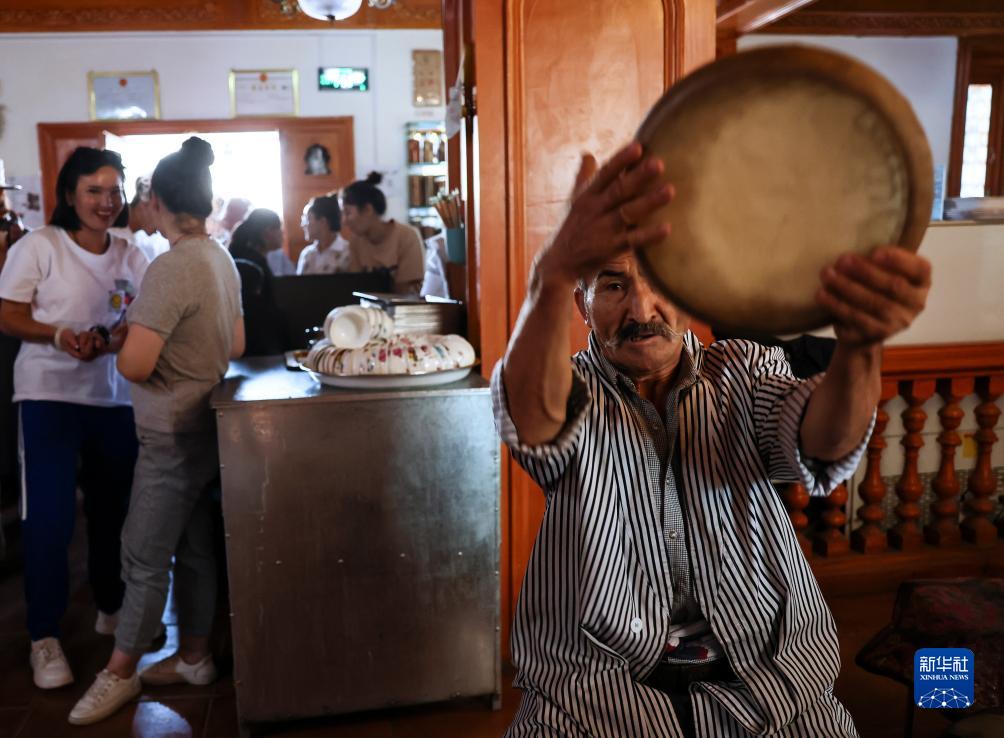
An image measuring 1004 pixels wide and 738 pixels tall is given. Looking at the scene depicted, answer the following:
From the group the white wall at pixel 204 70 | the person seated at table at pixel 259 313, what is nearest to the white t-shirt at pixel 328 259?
the person seated at table at pixel 259 313

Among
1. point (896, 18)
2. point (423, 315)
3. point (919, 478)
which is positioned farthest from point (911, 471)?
point (896, 18)

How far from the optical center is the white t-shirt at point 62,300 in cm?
243

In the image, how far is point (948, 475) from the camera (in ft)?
9.22

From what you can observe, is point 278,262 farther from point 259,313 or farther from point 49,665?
point 49,665

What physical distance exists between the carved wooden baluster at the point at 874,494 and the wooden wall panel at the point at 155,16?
4.94 metres

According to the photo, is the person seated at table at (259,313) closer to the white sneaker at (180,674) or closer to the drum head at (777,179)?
the white sneaker at (180,674)

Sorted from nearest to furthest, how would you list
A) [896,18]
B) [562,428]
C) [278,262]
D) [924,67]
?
1. [562,428]
2. [278,262]
3. [896,18]
4. [924,67]

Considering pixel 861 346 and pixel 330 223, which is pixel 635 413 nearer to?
pixel 861 346

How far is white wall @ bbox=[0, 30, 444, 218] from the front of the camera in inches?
262

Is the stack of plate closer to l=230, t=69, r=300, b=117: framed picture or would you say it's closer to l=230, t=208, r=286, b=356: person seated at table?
l=230, t=208, r=286, b=356: person seated at table

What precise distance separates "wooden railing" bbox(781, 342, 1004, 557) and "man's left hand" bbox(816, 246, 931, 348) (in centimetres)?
196

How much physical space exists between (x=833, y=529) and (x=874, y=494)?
0.18 m

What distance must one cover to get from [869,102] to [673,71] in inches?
63.2

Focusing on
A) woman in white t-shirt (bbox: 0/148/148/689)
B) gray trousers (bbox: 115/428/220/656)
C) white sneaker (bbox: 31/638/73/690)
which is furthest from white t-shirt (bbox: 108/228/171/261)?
white sneaker (bbox: 31/638/73/690)
